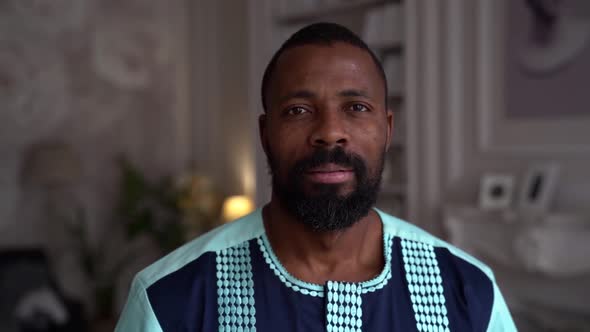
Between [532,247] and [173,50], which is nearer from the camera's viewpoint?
[532,247]

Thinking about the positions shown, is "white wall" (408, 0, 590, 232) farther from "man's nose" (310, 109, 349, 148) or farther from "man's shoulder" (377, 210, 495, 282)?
"man's nose" (310, 109, 349, 148)

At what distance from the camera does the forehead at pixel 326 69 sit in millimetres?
1208

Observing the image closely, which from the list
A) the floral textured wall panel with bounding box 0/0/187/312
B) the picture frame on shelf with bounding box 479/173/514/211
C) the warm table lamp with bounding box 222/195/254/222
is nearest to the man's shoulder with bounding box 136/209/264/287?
the picture frame on shelf with bounding box 479/173/514/211

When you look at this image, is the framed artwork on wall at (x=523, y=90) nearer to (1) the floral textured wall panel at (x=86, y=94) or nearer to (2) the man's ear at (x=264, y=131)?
(2) the man's ear at (x=264, y=131)

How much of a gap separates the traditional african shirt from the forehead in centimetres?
30

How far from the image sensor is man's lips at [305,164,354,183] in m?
1.18

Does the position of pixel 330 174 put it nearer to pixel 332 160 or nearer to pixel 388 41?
pixel 332 160

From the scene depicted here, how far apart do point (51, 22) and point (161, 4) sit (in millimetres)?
903

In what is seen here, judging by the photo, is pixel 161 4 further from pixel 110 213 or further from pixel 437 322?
pixel 437 322

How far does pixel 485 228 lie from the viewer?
10.3ft

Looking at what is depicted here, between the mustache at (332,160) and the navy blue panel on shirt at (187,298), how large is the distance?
268mm

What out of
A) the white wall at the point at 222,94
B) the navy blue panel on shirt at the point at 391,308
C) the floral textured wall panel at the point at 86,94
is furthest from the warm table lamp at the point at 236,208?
the navy blue panel on shirt at the point at 391,308

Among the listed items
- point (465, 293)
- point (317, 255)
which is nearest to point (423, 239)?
point (465, 293)

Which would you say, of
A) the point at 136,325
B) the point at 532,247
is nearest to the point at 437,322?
the point at 136,325
